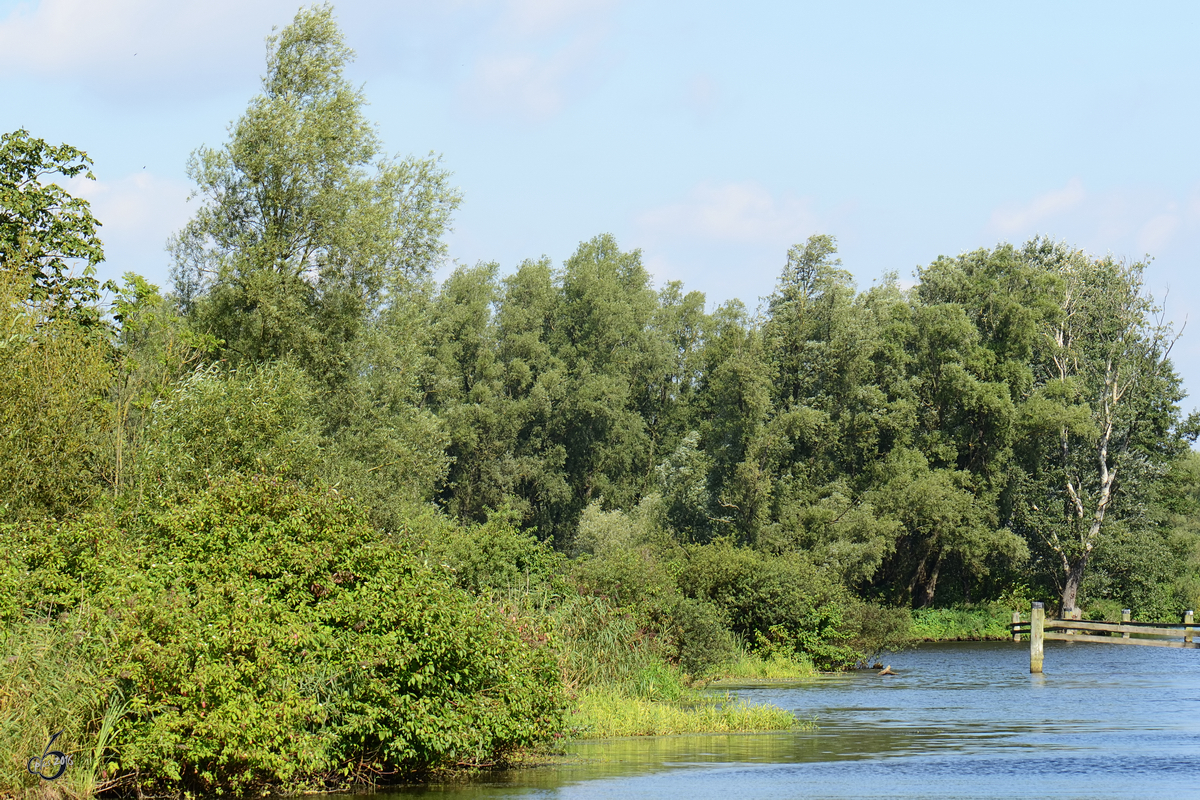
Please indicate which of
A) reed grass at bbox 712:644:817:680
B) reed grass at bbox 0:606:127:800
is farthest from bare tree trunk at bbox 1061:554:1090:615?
reed grass at bbox 0:606:127:800

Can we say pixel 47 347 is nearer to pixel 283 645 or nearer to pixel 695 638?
pixel 283 645

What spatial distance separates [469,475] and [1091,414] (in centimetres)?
3680

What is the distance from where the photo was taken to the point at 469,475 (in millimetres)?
83812

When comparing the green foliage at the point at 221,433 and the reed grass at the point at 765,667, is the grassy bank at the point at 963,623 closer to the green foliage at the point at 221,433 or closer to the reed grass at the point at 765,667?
the reed grass at the point at 765,667

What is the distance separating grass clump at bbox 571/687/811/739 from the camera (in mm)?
24578

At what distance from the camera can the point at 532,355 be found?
8662cm

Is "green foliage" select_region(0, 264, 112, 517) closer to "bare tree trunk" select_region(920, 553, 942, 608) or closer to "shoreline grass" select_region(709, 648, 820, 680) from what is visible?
"shoreline grass" select_region(709, 648, 820, 680)

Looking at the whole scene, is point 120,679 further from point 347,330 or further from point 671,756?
point 347,330

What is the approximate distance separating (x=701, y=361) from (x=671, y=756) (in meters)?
67.8

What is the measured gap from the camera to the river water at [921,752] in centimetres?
1805

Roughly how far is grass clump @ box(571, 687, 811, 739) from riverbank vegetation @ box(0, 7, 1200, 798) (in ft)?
0.30

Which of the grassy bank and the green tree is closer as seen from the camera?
the green tree

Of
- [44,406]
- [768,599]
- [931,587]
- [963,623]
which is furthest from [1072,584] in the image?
[44,406]

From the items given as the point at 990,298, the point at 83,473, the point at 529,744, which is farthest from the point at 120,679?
the point at 990,298
